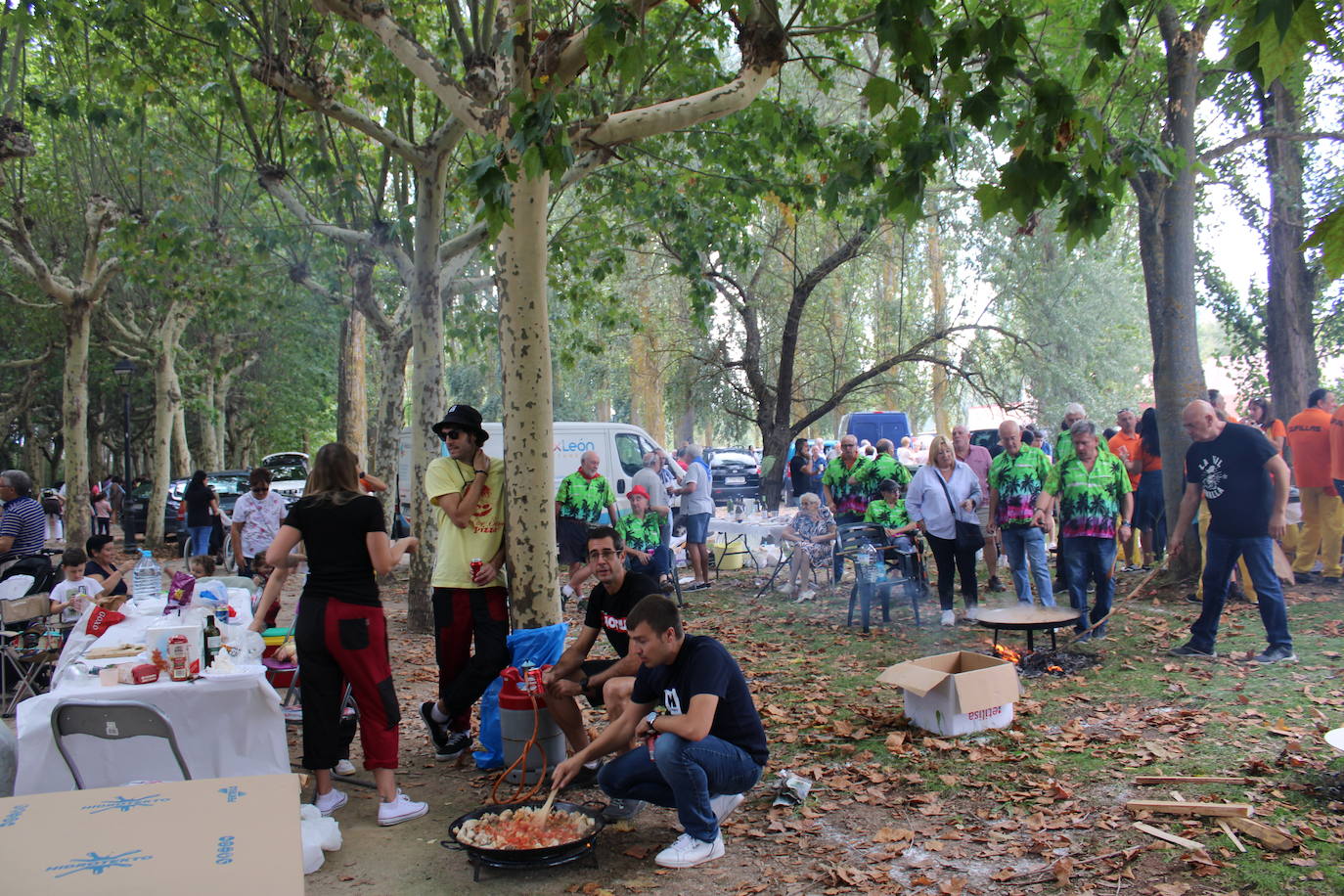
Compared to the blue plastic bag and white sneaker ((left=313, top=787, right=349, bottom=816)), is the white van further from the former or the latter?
white sneaker ((left=313, top=787, right=349, bottom=816))

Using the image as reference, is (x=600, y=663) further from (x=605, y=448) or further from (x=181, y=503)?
(x=181, y=503)

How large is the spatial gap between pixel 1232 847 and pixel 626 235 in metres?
12.7

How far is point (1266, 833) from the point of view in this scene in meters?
4.37

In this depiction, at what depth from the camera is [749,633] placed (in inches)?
411

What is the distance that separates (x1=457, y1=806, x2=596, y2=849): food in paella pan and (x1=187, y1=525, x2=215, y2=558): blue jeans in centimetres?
1357

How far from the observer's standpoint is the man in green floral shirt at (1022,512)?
9266 mm

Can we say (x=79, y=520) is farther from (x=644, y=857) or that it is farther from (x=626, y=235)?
(x=644, y=857)

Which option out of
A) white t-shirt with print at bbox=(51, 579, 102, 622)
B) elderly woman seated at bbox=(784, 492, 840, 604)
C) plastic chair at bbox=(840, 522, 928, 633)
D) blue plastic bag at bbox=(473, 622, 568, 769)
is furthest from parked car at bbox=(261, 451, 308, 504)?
blue plastic bag at bbox=(473, 622, 568, 769)

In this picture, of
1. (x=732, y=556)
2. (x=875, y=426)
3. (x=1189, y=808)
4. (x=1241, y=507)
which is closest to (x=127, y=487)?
(x=732, y=556)

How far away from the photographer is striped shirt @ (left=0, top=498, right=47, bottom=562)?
8.93m

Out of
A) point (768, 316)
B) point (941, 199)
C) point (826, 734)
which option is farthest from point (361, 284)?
point (941, 199)

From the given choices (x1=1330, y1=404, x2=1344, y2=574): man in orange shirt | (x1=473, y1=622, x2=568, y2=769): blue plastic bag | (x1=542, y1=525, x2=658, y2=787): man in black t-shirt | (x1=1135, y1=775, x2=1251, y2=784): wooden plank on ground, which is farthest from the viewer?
(x1=1330, y1=404, x2=1344, y2=574): man in orange shirt

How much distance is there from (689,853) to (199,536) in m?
14.3

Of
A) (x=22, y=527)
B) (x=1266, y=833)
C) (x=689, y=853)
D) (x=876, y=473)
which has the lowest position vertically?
(x=689, y=853)
